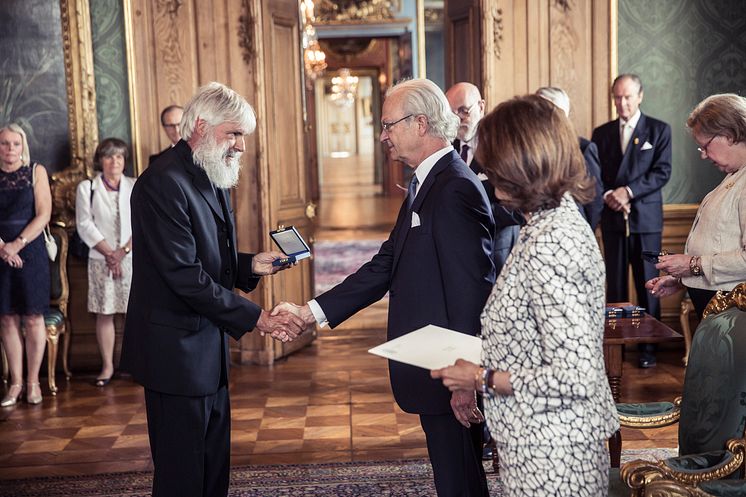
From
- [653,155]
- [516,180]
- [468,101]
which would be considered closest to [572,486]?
[516,180]

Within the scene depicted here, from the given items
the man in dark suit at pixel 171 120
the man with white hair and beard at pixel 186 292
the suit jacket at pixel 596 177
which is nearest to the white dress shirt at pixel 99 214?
the man in dark suit at pixel 171 120

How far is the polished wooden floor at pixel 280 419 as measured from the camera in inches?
189

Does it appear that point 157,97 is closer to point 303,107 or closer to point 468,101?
point 303,107

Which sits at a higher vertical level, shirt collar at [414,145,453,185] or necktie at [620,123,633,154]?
necktie at [620,123,633,154]

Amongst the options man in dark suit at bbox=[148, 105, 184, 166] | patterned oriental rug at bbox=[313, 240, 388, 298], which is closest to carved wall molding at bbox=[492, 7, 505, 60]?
man in dark suit at bbox=[148, 105, 184, 166]

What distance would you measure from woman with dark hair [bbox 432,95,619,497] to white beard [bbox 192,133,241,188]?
130cm

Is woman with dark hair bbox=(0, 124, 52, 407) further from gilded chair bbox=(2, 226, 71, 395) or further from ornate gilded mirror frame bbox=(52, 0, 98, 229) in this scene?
ornate gilded mirror frame bbox=(52, 0, 98, 229)

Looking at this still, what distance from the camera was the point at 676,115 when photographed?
687 cm

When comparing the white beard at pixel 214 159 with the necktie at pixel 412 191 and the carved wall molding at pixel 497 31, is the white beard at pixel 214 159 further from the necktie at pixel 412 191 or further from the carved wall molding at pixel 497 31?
the carved wall molding at pixel 497 31

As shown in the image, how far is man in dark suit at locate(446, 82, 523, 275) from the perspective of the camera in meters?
4.63

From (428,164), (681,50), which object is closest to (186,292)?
(428,164)

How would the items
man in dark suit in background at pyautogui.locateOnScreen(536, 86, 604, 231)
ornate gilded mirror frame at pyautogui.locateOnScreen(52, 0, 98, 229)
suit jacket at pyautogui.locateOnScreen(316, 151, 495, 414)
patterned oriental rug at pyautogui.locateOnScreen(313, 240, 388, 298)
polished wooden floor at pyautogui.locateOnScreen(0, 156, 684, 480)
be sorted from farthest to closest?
patterned oriental rug at pyautogui.locateOnScreen(313, 240, 388, 298)
ornate gilded mirror frame at pyautogui.locateOnScreen(52, 0, 98, 229)
man in dark suit in background at pyautogui.locateOnScreen(536, 86, 604, 231)
polished wooden floor at pyautogui.locateOnScreen(0, 156, 684, 480)
suit jacket at pyautogui.locateOnScreen(316, 151, 495, 414)

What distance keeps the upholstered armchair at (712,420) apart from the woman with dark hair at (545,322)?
8.1 inches

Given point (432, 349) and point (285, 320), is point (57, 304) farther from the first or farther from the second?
point (432, 349)
